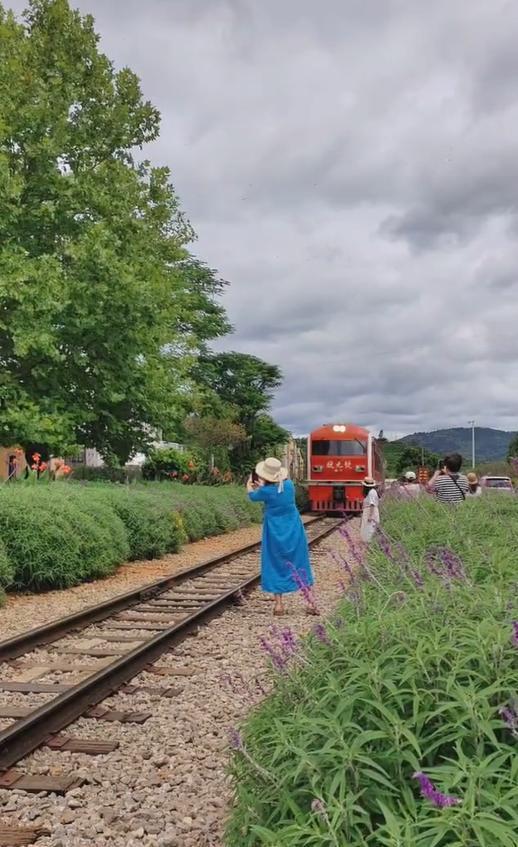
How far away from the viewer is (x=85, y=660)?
6914mm

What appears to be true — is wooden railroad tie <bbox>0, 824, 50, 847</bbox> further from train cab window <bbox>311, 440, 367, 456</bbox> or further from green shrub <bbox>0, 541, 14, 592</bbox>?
train cab window <bbox>311, 440, 367, 456</bbox>

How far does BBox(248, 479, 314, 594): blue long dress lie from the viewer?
8797 mm

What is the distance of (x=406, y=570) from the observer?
174 inches

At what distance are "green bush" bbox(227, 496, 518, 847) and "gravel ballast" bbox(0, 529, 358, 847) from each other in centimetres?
55

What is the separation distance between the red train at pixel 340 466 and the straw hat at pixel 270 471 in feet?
66.2

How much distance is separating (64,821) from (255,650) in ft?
12.2

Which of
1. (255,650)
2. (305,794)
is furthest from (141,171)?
(305,794)

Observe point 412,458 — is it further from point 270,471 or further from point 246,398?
point 270,471

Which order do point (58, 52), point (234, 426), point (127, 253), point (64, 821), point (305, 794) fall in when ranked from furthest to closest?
point (234, 426)
point (58, 52)
point (127, 253)
point (64, 821)
point (305, 794)

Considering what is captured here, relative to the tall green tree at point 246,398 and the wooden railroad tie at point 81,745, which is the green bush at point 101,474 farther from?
the wooden railroad tie at point 81,745

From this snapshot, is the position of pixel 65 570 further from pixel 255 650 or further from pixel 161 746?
pixel 161 746

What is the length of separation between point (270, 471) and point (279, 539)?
791mm

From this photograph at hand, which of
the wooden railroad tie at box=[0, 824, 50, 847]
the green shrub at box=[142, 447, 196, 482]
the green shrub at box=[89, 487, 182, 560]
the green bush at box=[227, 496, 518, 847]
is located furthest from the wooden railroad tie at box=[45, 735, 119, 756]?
the green shrub at box=[142, 447, 196, 482]

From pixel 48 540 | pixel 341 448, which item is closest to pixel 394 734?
pixel 48 540
